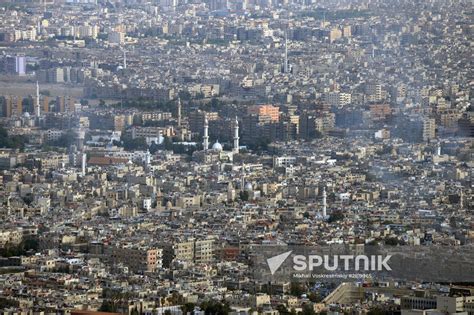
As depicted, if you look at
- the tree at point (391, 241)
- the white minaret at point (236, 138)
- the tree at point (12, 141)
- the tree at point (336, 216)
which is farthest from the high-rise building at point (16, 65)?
the tree at point (391, 241)

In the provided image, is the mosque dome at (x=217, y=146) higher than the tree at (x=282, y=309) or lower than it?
lower

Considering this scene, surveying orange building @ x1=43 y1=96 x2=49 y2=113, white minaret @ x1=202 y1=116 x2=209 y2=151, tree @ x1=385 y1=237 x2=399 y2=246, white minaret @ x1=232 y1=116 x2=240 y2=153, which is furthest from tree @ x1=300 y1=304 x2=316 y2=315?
orange building @ x1=43 y1=96 x2=49 y2=113

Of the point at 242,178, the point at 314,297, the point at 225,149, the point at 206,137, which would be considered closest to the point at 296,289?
the point at 314,297

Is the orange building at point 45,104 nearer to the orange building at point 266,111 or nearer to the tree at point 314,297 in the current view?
Result: the orange building at point 266,111

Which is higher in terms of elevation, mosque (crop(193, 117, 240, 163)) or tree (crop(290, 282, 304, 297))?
tree (crop(290, 282, 304, 297))

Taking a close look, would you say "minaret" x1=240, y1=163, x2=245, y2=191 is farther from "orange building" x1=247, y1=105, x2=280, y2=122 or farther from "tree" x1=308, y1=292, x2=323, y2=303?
"tree" x1=308, y1=292, x2=323, y2=303

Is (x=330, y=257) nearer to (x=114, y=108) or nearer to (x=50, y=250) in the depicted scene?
(x=50, y=250)
